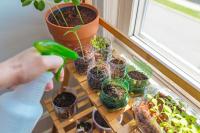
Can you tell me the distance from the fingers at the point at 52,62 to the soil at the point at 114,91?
0.34 metres

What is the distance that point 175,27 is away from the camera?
875 mm

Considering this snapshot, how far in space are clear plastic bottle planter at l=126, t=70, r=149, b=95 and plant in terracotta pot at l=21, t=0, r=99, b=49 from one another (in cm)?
22

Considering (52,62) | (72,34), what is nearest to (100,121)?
(72,34)

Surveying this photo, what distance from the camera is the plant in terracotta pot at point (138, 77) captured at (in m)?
0.69

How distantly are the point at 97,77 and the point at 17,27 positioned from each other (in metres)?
0.45

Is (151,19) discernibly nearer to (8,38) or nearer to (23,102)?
(8,38)

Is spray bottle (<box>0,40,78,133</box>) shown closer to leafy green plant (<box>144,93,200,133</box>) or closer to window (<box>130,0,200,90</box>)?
leafy green plant (<box>144,93,200,133</box>)

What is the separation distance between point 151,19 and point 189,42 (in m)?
0.22

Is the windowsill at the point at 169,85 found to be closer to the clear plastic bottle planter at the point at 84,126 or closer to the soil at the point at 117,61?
the soil at the point at 117,61

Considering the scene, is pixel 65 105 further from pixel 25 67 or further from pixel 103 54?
pixel 25 67

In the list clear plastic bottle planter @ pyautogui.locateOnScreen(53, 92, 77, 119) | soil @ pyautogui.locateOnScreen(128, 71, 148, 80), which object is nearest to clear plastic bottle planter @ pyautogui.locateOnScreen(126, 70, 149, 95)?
soil @ pyautogui.locateOnScreen(128, 71, 148, 80)

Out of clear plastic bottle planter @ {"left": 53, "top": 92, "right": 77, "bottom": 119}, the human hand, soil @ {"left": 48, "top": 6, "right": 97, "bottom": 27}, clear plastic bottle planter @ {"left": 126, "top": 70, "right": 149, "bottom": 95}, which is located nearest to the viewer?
the human hand

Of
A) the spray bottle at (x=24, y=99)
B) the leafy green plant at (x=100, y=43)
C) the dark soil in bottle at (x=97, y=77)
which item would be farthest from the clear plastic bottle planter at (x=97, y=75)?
the spray bottle at (x=24, y=99)

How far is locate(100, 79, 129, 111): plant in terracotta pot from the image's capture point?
25.0 inches
